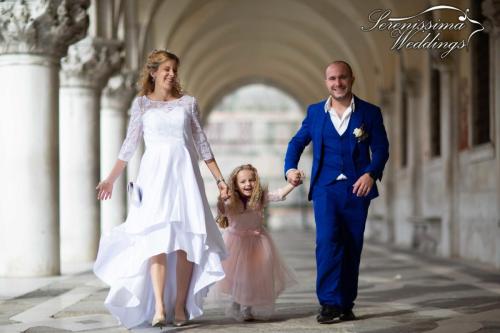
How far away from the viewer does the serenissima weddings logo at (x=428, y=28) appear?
15641 millimetres

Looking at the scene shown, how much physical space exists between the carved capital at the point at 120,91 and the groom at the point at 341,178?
1272 centimetres

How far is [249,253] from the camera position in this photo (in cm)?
671

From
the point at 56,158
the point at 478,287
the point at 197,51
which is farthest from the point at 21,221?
the point at 197,51

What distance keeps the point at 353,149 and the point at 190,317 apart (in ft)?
5.01

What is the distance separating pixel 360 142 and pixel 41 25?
18.6ft

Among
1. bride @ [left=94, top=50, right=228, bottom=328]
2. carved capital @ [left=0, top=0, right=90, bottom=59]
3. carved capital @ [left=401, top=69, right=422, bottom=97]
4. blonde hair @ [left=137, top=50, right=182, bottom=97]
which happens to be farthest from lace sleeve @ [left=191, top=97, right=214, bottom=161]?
carved capital @ [left=401, top=69, right=422, bottom=97]

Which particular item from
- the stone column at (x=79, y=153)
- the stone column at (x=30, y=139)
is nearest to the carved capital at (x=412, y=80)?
the stone column at (x=79, y=153)

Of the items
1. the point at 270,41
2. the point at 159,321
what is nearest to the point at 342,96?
the point at 159,321

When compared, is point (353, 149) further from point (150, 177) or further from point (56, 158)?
point (56, 158)

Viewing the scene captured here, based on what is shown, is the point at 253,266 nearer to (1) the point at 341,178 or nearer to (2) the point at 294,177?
(2) the point at 294,177

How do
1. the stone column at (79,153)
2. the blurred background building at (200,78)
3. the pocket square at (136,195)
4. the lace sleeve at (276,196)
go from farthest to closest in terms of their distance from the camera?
the stone column at (79,153) < the blurred background building at (200,78) < the lace sleeve at (276,196) < the pocket square at (136,195)

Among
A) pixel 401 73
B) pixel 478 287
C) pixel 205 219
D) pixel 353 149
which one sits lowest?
pixel 478 287

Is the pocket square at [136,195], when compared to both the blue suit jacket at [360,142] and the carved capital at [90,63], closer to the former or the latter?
the blue suit jacket at [360,142]

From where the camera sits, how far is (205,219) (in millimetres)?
6219
